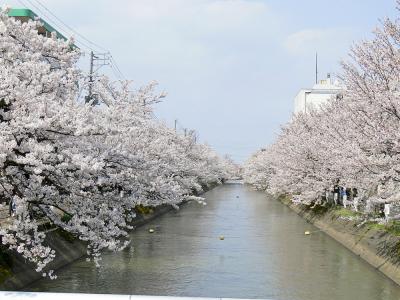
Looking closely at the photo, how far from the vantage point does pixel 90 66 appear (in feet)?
115

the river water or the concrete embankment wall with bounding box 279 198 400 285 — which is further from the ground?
the concrete embankment wall with bounding box 279 198 400 285

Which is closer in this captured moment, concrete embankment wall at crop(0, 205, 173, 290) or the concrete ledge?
the concrete ledge

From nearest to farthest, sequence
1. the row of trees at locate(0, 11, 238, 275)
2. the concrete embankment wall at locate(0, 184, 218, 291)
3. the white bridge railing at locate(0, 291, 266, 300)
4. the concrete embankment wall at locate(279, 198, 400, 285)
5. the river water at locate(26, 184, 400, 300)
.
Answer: the white bridge railing at locate(0, 291, 266, 300) < the row of trees at locate(0, 11, 238, 275) < the concrete embankment wall at locate(0, 184, 218, 291) < the river water at locate(26, 184, 400, 300) < the concrete embankment wall at locate(279, 198, 400, 285)

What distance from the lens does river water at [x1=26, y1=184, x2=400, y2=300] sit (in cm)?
1752

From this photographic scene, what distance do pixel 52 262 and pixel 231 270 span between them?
6.70m

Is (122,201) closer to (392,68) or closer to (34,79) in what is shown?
(34,79)

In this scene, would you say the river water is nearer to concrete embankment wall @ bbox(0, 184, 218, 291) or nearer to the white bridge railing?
concrete embankment wall @ bbox(0, 184, 218, 291)

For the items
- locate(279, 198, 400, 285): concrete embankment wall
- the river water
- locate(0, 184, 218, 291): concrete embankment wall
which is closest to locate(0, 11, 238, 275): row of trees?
locate(0, 184, 218, 291): concrete embankment wall

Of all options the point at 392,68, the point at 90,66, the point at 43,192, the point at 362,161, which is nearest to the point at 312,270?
the point at 362,161

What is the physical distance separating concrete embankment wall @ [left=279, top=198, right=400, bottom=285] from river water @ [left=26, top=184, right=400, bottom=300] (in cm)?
36

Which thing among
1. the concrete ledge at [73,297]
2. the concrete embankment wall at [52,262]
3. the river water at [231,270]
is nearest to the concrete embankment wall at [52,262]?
the concrete embankment wall at [52,262]

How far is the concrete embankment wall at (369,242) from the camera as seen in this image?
2008cm

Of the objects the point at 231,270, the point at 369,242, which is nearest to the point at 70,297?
the point at 231,270

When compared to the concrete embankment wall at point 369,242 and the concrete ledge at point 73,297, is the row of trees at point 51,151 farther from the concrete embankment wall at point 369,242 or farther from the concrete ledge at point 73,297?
the concrete embankment wall at point 369,242
